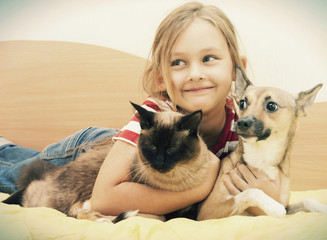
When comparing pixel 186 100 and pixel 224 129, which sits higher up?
pixel 186 100

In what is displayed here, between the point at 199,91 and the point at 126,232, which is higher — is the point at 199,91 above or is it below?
above

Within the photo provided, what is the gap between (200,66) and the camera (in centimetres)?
155

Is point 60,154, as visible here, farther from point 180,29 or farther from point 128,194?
point 180,29

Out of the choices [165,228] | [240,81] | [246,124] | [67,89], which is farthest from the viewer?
[67,89]

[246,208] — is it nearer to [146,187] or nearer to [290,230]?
[290,230]

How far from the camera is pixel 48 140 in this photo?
2.91 metres

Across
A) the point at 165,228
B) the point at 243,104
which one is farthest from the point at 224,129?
the point at 165,228

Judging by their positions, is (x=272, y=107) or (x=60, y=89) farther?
(x=60, y=89)

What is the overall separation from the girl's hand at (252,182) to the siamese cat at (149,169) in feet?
0.46

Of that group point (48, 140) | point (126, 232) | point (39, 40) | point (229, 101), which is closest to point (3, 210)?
point (126, 232)

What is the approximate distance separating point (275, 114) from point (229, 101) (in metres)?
0.88

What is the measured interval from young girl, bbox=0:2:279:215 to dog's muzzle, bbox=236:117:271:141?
0.75 feet

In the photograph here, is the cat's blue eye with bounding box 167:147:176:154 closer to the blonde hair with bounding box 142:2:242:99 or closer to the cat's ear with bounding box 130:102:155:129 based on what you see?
the cat's ear with bounding box 130:102:155:129

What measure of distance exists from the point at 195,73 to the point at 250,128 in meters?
0.50
